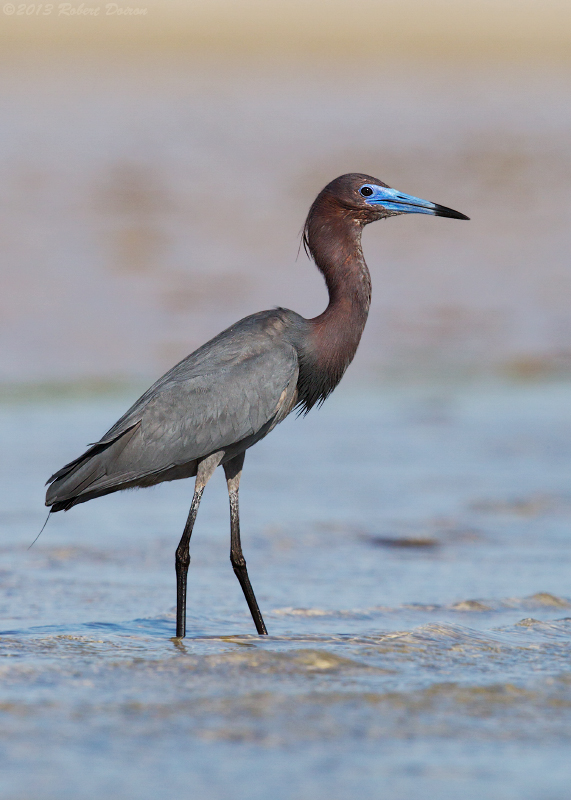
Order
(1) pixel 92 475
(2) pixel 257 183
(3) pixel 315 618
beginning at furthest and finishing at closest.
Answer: (2) pixel 257 183 → (3) pixel 315 618 → (1) pixel 92 475

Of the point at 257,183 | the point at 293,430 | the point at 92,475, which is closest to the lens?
the point at 92,475

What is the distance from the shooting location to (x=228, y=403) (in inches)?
270

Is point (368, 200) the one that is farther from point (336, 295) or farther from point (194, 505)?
point (194, 505)

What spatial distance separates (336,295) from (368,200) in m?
0.58

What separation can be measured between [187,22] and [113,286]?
70.1ft

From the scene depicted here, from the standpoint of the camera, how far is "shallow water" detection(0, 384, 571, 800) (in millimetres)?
4484

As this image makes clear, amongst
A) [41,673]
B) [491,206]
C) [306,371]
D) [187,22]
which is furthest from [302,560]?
[187,22]

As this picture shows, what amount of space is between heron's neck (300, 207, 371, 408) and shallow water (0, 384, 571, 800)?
4.50ft

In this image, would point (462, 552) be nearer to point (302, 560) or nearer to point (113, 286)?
point (302, 560)

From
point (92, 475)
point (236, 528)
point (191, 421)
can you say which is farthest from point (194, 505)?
point (92, 475)

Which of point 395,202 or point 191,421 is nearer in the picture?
point 191,421

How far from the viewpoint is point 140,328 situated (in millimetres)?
16234

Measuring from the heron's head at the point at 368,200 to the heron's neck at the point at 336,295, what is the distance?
65mm

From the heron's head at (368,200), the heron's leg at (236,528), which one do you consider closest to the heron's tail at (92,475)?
the heron's leg at (236,528)
